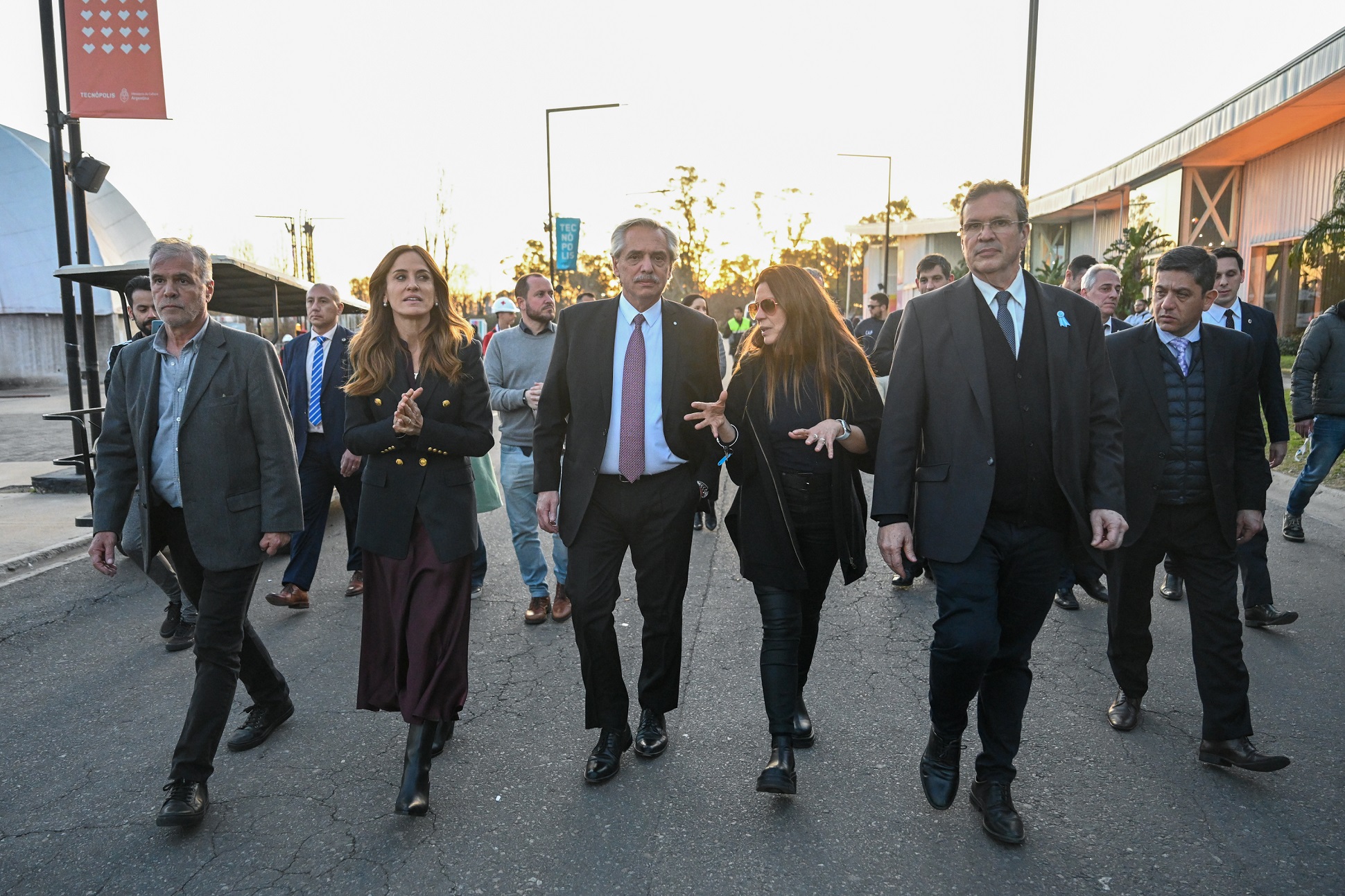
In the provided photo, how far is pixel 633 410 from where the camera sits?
3758 mm

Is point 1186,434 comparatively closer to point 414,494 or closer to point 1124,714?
point 1124,714

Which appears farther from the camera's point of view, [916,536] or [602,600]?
[602,600]

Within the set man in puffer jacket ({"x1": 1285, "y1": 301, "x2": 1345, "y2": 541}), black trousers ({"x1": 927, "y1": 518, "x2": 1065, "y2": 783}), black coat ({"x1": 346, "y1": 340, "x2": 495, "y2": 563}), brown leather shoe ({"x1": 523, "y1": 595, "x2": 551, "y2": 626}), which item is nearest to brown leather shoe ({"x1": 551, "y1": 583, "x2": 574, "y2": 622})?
brown leather shoe ({"x1": 523, "y1": 595, "x2": 551, "y2": 626})

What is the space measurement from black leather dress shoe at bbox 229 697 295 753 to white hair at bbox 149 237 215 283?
5.96 ft

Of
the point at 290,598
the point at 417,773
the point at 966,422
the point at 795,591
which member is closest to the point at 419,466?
the point at 417,773

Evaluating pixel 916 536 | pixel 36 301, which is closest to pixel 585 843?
pixel 916 536

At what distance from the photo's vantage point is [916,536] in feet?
10.9

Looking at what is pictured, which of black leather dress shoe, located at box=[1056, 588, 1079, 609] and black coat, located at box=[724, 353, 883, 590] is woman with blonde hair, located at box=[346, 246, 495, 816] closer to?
black coat, located at box=[724, 353, 883, 590]

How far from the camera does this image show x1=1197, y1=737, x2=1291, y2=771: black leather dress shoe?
357 centimetres

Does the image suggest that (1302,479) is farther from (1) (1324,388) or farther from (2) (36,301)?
(2) (36,301)

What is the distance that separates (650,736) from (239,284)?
7.93 metres

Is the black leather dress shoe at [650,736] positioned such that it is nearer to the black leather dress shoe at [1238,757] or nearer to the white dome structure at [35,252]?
the black leather dress shoe at [1238,757]

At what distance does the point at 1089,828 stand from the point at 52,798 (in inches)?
146

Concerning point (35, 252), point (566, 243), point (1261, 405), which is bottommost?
point (1261, 405)
